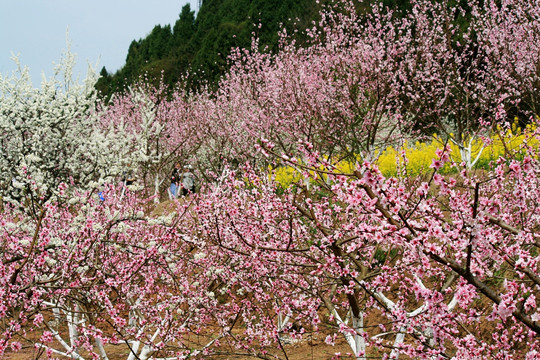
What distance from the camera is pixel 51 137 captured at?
26.8 feet

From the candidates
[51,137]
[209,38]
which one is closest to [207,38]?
[209,38]

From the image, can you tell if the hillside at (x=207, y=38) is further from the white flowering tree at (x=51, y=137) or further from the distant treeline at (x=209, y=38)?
the white flowering tree at (x=51, y=137)

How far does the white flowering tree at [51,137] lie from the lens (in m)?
7.89

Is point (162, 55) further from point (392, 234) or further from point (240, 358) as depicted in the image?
point (392, 234)

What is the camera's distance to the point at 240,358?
6469mm

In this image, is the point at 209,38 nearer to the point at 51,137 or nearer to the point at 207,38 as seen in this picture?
A: the point at 207,38

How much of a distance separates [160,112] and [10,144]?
12356mm

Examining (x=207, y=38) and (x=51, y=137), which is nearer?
(x=51, y=137)

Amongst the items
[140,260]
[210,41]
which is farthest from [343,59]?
[210,41]

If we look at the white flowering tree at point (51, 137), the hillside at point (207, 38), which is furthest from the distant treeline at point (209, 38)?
the white flowering tree at point (51, 137)

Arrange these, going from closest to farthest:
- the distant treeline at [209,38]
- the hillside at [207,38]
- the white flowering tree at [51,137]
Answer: the white flowering tree at [51,137] → the distant treeline at [209,38] → the hillside at [207,38]

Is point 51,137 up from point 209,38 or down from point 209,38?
down

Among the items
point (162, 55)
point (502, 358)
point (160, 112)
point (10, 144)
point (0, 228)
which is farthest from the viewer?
point (162, 55)

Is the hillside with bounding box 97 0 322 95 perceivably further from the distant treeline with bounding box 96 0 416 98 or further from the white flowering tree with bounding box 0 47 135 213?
the white flowering tree with bounding box 0 47 135 213
